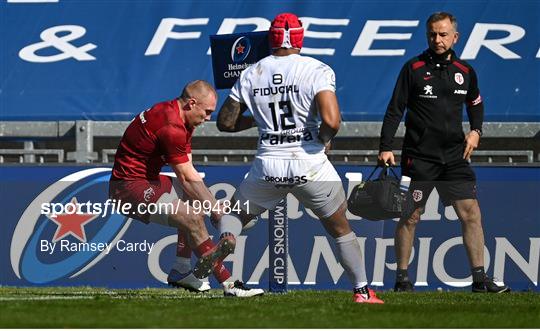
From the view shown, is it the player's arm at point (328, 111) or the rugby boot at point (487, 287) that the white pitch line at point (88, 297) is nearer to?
the player's arm at point (328, 111)

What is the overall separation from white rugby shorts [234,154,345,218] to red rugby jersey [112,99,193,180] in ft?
3.01

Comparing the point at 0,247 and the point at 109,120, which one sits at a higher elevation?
the point at 109,120

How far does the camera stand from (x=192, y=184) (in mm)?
10445

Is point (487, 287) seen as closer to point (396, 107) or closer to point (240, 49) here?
point (396, 107)

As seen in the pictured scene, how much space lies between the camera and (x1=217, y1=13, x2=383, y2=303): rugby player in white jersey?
29.6 ft

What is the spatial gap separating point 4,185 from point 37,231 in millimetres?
640

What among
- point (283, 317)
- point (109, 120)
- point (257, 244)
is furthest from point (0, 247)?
point (283, 317)

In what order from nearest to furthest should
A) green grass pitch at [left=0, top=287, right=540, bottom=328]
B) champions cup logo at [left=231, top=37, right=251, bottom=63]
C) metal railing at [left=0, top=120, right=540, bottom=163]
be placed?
green grass pitch at [left=0, top=287, right=540, bottom=328] → champions cup logo at [left=231, top=37, right=251, bottom=63] → metal railing at [left=0, top=120, right=540, bottom=163]

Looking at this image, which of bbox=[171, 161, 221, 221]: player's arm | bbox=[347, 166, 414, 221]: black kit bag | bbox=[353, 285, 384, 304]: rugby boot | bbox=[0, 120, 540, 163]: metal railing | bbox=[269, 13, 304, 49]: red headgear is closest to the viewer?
bbox=[269, 13, 304, 49]: red headgear

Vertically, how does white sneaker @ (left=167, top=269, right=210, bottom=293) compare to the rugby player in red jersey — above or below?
below

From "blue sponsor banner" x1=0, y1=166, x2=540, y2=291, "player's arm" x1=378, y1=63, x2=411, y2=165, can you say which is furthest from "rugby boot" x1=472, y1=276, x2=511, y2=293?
"player's arm" x1=378, y1=63, x2=411, y2=165

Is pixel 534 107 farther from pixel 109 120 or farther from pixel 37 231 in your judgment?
pixel 37 231

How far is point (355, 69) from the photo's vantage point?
1541 centimetres

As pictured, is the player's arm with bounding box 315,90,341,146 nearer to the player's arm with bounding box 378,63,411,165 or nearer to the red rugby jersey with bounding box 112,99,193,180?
the red rugby jersey with bounding box 112,99,193,180
